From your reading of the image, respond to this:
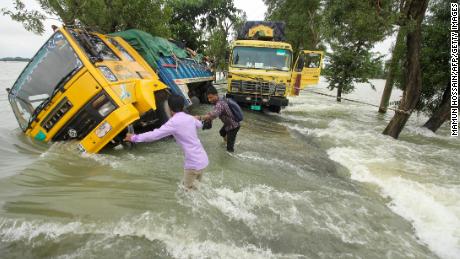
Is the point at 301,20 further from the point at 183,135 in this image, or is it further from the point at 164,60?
the point at 183,135

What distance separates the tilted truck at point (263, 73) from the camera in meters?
11.6

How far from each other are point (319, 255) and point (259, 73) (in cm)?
883

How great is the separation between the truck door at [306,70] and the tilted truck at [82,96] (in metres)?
7.14

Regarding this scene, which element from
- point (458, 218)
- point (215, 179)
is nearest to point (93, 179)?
point (215, 179)

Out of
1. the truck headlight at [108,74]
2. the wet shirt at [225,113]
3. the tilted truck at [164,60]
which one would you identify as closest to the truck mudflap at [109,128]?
the truck headlight at [108,74]

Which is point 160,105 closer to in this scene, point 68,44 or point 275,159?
point 68,44

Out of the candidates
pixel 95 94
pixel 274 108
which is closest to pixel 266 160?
pixel 95 94

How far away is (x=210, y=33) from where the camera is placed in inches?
1335

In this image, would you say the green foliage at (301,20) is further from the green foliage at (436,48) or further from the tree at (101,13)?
the tree at (101,13)

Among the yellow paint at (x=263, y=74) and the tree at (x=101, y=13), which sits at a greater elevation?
the tree at (x=101, y=13)

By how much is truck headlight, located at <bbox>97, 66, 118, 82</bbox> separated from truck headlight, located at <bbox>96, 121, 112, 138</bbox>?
880 mm

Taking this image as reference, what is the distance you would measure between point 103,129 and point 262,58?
789 centimetres

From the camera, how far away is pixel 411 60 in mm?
9469

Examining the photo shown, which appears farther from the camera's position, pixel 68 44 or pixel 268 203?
pixel 68 44
